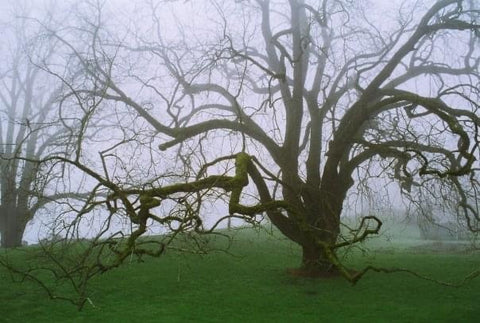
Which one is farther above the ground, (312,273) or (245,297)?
(312,273)

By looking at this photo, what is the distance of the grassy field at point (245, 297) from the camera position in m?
7.69

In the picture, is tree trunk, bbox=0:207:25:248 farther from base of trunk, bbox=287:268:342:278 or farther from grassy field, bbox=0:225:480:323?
base of trunk, bbox=287:268:342:278

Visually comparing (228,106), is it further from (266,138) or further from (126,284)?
(126,284)

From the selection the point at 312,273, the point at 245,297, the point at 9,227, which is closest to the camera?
the point at 245,297

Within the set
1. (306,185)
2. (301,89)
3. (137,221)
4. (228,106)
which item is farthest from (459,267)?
(137,221)

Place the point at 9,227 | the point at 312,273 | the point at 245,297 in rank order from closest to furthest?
the point at 245,297 < the point at 312,273 < the point at 9,227

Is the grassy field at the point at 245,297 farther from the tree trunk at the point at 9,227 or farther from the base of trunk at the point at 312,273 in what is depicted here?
the tree trunk at the point at 9,227

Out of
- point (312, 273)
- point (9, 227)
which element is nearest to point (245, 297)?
point (312, 273)

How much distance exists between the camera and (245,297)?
29.6 ft

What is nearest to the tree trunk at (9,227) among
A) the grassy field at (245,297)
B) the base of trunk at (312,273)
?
the grassy field at (245,297)

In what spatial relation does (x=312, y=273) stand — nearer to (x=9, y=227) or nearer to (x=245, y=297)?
(x=245, y=297)

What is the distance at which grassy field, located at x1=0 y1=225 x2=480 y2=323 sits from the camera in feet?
25.2

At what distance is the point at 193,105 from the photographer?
1227 cm

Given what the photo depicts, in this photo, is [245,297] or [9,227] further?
[9,227]
